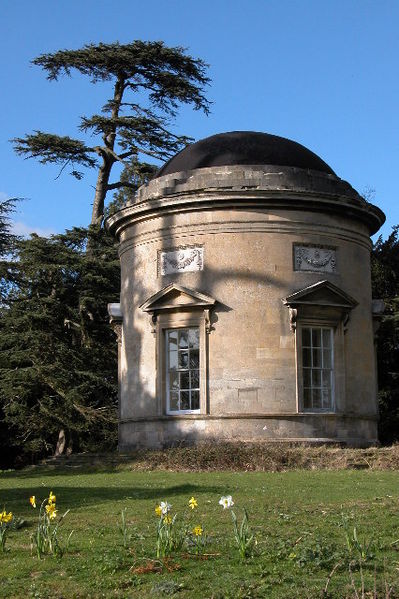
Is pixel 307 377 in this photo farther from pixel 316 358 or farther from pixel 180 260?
pixel 180 260

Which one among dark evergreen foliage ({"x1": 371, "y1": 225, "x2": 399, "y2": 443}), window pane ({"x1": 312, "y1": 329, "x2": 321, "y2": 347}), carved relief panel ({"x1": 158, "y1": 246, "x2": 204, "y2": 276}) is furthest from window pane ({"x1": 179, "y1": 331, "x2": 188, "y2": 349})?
dark evergreen foliage ({"x1": 371, "y1": 225, "x2": 399, "y2": 443})

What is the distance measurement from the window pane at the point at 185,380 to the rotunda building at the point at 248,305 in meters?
0.03

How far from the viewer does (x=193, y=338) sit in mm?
20547

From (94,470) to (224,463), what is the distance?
3322 millimetres

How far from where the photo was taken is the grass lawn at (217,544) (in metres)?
7.40

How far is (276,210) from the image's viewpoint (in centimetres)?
2038

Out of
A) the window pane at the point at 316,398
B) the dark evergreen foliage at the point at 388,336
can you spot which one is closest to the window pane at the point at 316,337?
the window pane at the point at 316,398

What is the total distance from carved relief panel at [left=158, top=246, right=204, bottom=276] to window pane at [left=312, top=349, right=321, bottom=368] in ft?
10.9

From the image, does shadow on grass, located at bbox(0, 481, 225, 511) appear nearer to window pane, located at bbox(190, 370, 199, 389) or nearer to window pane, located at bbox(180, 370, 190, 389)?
window pane, located at bbox(190, 370, 199, 389)

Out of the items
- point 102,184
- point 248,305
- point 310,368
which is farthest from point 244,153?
point 102,184

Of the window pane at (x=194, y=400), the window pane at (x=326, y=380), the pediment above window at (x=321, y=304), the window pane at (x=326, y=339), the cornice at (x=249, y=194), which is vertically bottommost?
the window pane at (x=194, y=400)

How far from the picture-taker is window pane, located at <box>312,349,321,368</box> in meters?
20.6

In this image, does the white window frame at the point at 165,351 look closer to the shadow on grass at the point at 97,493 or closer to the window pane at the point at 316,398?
the window pane at the point at 316,398

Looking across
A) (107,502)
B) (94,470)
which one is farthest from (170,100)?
(107,502)
